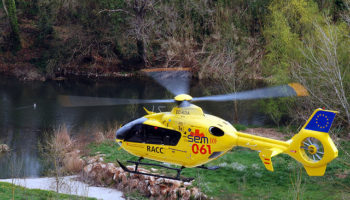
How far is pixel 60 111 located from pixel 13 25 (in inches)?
602

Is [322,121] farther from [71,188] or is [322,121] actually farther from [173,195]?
[71,188]

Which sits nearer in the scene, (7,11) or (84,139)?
(84,139)

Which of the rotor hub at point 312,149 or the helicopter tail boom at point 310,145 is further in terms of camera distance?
the rotor hub at point 312,149

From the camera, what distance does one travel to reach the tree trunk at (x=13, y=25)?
40812mm

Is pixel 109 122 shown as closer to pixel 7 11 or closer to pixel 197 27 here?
pixel 197 27

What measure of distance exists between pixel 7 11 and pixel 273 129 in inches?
1125

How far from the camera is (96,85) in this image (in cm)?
3847

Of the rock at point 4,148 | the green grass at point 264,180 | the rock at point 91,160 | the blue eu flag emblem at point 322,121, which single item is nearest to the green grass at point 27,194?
the rock at point 91,160

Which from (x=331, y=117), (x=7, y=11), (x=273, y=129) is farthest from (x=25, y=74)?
(x=331, y=117)

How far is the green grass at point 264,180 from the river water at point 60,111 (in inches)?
215

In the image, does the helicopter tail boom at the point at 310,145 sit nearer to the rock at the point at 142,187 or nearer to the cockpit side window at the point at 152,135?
the cockpit side window at the point at 152,135

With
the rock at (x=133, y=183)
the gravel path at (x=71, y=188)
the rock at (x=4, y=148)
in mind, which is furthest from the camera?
the rock at (x=4, y=148)

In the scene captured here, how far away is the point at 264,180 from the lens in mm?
17297

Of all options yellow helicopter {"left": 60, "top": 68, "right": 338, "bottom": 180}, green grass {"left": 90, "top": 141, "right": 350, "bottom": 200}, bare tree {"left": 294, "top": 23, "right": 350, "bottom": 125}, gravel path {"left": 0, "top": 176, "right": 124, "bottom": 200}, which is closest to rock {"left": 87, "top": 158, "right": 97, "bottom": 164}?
gravel path {"left": 0, "top": 176, "right": 124, "bottom": 200}
